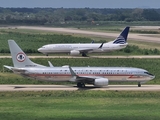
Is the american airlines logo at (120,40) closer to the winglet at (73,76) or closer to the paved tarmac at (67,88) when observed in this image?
the paved tarmac at (67,88)

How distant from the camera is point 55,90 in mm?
66250

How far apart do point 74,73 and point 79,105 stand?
12.5 metres

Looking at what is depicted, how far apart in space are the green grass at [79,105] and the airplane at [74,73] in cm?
463

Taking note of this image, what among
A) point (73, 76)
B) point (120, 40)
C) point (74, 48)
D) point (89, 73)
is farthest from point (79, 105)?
point (120, 40)

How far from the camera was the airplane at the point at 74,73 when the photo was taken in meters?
69.1

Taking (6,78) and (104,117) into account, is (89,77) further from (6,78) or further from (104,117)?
(104,117)

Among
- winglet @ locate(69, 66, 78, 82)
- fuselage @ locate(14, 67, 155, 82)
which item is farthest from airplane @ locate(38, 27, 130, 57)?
winglet @ locate(69, 66, 78, 82)

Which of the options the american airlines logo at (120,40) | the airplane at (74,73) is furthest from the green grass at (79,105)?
the american airlines logo at (120,40)

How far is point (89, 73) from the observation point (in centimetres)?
7031

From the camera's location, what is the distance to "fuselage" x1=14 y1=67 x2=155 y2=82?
69.3m

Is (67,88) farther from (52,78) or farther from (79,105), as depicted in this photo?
(79,105)

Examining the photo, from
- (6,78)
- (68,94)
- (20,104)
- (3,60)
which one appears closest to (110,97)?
(68,94)

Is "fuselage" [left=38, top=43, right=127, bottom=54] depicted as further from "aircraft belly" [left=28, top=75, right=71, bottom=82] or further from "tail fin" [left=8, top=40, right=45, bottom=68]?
"tail fin" [left=8, top=40, right=45, bottom=68]

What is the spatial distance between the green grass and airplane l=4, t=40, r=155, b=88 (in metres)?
4.63
